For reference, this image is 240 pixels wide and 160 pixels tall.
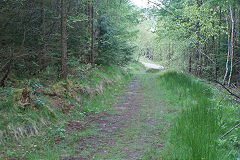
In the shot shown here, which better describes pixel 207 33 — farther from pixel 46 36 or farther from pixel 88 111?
pixel 46 36

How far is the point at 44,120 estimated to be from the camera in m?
4.94

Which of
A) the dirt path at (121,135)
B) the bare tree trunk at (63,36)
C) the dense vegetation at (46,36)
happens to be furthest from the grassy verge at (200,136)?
the dense vegetation at (46,36)

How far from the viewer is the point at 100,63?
1387 centimetres

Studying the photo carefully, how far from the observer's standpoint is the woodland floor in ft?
12.5

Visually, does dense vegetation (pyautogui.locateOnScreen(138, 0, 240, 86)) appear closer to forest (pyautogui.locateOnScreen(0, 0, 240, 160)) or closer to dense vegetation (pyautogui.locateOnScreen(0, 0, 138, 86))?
forest (pyautogui.locateOnScreen(0, 0, 240, 160))

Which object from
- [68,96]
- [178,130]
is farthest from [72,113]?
[178,130]

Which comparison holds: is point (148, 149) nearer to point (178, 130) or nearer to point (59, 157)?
point (178, 130)

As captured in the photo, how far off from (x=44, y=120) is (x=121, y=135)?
6.50 ft

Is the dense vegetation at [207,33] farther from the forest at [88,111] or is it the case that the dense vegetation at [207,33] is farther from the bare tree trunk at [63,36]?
the bare tree trunk at [63,36]

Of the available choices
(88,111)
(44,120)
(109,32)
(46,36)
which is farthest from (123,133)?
(109,32)

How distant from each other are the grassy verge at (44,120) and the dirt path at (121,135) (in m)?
0.31

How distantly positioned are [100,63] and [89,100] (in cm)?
648

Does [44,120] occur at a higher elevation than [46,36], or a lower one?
lower

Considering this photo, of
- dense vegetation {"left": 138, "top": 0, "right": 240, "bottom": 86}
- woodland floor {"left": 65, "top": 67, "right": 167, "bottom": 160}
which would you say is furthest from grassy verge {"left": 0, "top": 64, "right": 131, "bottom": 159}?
dense vegetation {"left": 138, "top": 0, "right": 240, "bottom": 86}
